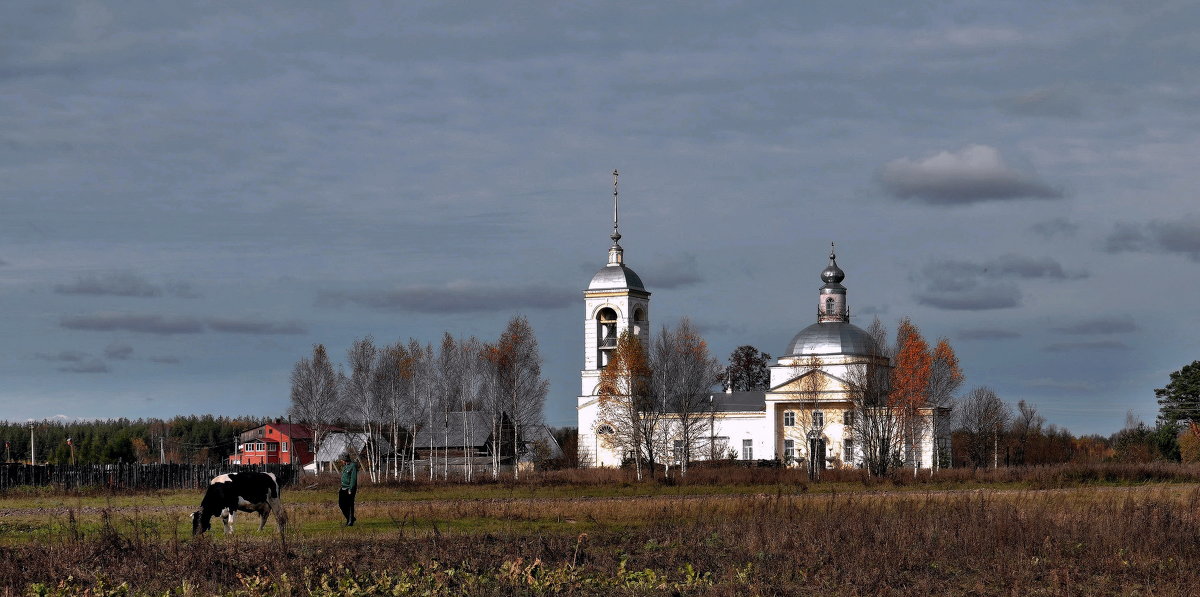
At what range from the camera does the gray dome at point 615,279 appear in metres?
83.8

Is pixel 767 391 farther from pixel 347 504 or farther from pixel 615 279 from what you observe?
pixel 347 504

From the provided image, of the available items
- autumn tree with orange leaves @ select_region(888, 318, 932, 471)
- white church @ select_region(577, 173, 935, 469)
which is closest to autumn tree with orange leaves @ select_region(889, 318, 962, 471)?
autumn tree with orange leaves @ select_region(888, 318, 932, 471)

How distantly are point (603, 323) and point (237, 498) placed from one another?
209ft

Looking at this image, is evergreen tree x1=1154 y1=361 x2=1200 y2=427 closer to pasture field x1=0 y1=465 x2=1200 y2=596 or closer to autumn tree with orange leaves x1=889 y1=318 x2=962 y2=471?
autumn tree with orange leaves x1=889 y1=318 x2=962 y2=471

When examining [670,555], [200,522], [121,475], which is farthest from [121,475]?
[670,555]

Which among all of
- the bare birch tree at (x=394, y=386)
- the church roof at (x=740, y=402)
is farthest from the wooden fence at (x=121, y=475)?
the church roof at (x=740, y=402)

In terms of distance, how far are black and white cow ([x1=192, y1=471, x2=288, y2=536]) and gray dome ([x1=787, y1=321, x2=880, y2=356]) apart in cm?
6462

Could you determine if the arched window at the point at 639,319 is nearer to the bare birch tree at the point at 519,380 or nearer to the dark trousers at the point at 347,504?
the bare birch tree at the point at 519,380

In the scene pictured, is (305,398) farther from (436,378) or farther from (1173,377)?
(1173,377)

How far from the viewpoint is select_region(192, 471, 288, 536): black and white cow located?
20547 millimetres

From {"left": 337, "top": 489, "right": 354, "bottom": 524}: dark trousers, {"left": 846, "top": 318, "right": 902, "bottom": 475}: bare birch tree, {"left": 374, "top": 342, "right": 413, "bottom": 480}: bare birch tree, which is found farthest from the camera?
{"left": 374, "top": 342, "right": 413, "bottom": 480}: bare birch tree

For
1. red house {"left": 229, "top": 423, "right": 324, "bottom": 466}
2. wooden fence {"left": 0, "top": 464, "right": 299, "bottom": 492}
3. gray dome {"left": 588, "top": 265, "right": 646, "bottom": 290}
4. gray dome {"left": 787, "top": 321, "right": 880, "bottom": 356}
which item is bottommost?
red house {"left": 229, "top": 423, "right": 324, "bottom": 466}

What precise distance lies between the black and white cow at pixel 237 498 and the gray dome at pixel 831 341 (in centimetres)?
6462

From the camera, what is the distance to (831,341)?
85500 mm
